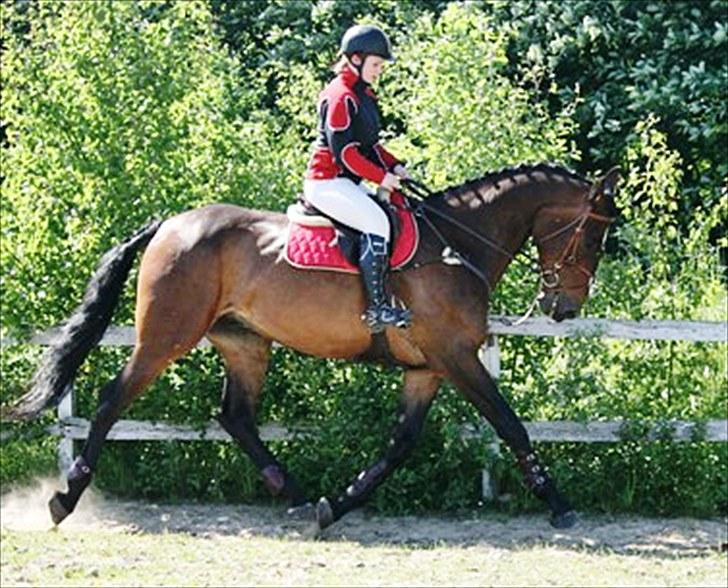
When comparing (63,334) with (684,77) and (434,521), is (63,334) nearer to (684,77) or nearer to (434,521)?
(434,521)

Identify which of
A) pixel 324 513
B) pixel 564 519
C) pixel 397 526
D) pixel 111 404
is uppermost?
pixel 111 404

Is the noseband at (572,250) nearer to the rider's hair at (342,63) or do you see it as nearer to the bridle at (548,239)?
the bridle at (548,239)

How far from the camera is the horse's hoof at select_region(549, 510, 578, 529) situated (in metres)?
9.39

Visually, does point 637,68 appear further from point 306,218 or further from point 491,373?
point 306,218

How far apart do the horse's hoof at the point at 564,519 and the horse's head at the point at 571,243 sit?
3.85ft

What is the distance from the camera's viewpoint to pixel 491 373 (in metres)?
10.3

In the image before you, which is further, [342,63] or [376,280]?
[342,63]

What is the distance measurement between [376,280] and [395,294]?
11.0 inches

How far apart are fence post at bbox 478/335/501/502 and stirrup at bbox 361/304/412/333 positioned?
1142mm

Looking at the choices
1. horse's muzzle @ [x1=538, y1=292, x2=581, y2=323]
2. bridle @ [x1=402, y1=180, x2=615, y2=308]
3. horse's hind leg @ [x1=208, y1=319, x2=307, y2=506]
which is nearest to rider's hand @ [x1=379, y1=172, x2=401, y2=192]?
bridle @ [x1=402, y1=180, x2=615, y2=308]

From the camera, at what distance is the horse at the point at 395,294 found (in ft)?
30.8

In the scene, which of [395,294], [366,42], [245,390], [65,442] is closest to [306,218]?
[395,294]

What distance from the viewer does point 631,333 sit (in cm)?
1024

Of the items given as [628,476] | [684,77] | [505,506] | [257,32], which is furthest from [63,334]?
[257,32]
